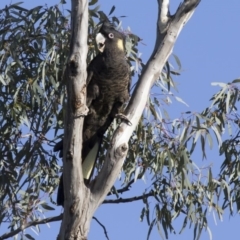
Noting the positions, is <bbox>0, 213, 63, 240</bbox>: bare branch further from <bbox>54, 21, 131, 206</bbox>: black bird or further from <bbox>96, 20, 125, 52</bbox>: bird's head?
<bbox>96, 20, 125, 52</bbox>: bird's head

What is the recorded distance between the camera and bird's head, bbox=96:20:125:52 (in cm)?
391

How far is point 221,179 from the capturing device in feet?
13.6

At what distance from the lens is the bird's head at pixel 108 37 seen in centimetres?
391

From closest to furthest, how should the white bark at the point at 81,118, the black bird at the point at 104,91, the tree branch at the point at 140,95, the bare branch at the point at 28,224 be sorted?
the white bark at the point at 81,118, the tree branch at the point at 140,95, the black bird at the point at 104,91, the bare branch at the point at 28,224

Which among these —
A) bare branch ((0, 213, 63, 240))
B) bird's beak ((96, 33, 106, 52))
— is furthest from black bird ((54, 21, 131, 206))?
bare branch ((0, 213, 63, 240))

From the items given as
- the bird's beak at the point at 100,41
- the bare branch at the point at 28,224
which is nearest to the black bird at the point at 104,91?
the bird's beak at the point at 100,41

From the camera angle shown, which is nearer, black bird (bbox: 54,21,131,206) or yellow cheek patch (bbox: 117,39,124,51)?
black bird (bbox: 54,21,131,206)

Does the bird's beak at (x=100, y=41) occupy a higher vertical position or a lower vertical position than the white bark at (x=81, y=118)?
higher

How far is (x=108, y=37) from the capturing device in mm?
3930

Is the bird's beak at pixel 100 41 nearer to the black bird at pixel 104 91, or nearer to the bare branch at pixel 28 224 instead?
the black bird at pixel 104 91

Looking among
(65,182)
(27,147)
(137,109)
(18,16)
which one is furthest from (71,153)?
(18,16)

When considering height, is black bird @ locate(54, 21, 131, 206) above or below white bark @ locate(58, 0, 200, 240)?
above

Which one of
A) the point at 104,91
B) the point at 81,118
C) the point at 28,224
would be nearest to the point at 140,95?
the point at 81,118

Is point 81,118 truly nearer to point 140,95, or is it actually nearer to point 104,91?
point 140,95
